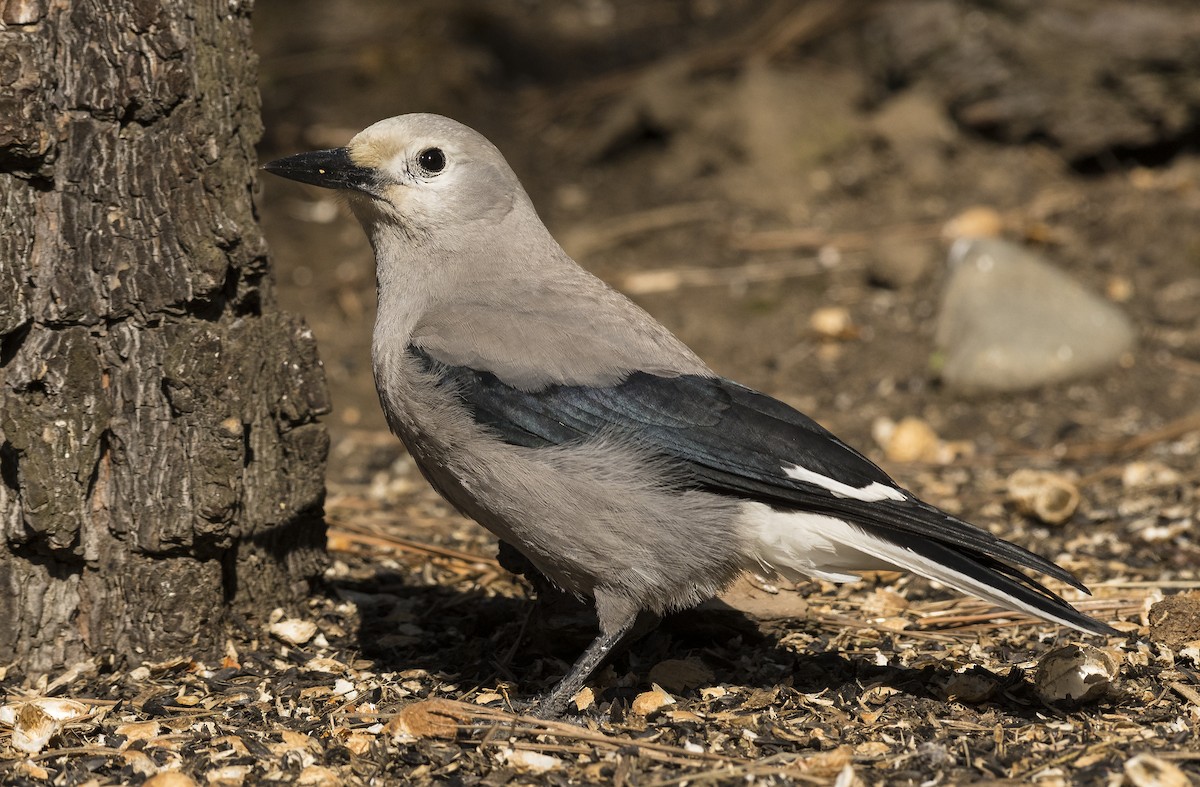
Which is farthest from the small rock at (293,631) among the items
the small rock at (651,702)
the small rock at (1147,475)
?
the small rock at (1147,475)

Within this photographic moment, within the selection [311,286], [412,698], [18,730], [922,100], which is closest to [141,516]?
[18,730]

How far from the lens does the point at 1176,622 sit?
13.6 feet

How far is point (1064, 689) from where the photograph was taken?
368 cm

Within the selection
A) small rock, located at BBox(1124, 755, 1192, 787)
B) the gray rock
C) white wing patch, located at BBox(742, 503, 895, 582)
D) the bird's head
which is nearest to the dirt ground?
small rock, located at BBox(1124, 755, 1192, 787)

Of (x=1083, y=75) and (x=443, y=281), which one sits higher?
(x=1083, y=75)

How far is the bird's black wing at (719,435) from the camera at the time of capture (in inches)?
145

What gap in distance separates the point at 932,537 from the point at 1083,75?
648 centimetres

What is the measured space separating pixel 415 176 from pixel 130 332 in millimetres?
1119

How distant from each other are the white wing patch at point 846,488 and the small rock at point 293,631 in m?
1.77

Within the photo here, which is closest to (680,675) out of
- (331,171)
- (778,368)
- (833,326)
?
(331,171)

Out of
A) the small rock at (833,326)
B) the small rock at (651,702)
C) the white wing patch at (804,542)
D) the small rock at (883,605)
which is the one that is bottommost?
the small rock at (651,702)

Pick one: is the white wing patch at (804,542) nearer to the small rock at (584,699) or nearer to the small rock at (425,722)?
the small rock at (584,699)

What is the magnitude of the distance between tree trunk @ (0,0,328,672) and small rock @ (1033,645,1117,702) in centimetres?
247

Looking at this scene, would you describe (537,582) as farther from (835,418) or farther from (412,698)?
(835,418)
